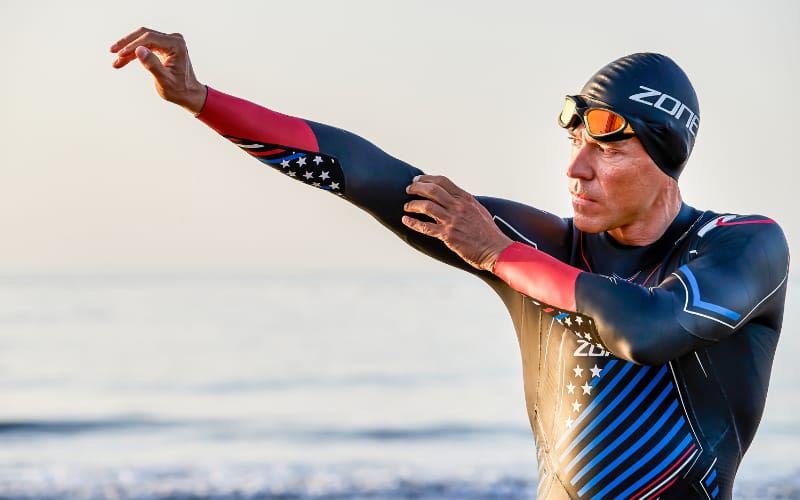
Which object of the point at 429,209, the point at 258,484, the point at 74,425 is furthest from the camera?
the point at 74,425

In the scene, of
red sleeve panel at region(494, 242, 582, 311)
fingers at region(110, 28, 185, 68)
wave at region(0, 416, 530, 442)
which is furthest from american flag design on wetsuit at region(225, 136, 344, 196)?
wave at region(0, 416, 530, 442)

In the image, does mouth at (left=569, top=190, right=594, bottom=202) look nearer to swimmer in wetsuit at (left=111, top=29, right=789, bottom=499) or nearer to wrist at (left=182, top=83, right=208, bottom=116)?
swimmer in wetsuit at (left=111, top=29, right=789, bottom=499)

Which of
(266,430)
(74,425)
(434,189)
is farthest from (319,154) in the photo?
(74,425)

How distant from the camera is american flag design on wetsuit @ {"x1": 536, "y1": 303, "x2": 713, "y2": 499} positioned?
320cm

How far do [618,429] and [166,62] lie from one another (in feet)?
5.54

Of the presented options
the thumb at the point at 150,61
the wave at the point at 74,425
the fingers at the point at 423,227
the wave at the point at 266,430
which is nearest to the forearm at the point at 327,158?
the fingers at the point at 423,227

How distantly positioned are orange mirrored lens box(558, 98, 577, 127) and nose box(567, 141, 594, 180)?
9 centimetres

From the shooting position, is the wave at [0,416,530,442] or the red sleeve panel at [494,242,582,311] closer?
the red sleeve panel at [494,242,582,311]

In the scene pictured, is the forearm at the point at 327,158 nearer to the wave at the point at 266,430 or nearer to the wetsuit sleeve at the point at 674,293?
the wetsuit sleeve at the point at 674,293

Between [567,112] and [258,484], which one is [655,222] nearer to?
[567,112]

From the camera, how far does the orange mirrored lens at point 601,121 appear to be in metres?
3.28

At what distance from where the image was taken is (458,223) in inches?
125

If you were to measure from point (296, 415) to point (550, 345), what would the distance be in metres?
15.5

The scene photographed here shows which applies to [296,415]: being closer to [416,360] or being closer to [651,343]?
[416,360]
